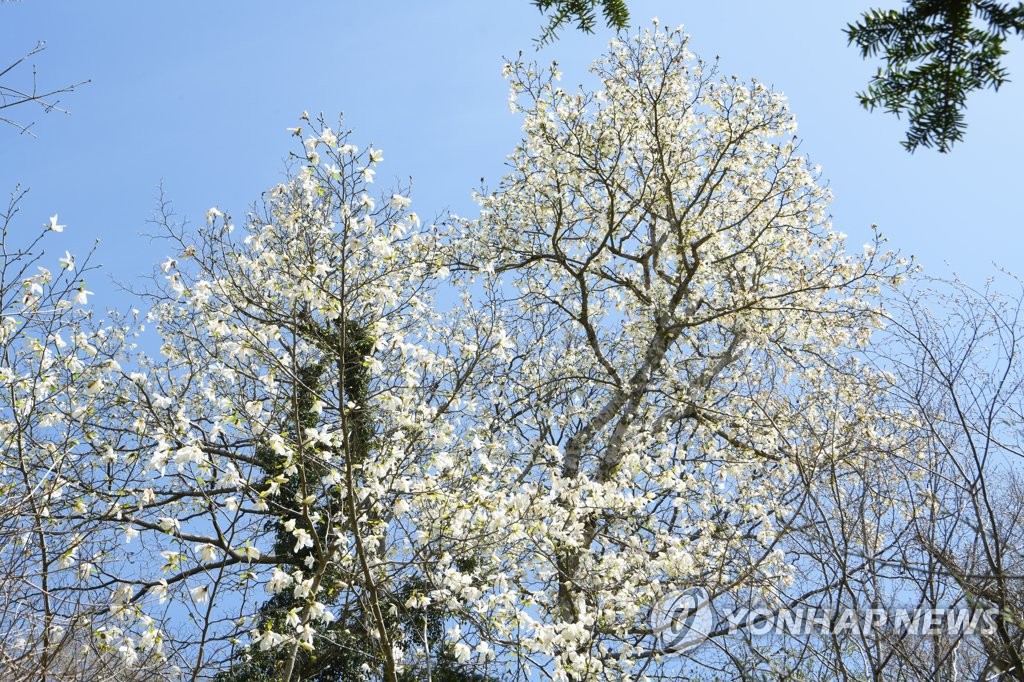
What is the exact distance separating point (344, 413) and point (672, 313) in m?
6.84

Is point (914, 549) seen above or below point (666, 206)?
below

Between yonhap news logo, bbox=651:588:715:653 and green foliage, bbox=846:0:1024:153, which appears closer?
green foliage, bbox=846:0:1024:153

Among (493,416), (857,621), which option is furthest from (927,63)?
(493,416)

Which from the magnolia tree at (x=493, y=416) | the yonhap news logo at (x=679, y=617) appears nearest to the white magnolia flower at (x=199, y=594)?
the magnolia tree at (x=493, y=416)

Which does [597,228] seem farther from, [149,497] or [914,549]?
[149,497]

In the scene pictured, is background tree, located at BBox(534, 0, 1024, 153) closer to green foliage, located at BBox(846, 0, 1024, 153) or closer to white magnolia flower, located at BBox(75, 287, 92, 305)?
green foliage, located at BBox(846, 0, 1024, 153)

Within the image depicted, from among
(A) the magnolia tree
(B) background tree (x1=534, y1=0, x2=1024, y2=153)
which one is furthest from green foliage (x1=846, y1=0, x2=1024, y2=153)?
(A) the magnolia tree

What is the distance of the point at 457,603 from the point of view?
21.3 ft

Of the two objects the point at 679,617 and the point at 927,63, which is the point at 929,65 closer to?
the point at 927,63

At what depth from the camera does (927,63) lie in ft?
5.98

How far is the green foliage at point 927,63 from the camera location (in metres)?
1.81

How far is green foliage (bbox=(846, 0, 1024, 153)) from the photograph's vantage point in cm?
181

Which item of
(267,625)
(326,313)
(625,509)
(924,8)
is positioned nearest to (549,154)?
(625,509)

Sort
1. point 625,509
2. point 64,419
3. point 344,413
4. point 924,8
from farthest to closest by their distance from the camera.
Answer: point 625,509 → point 64,419 → point 344,413 → point 924,8
